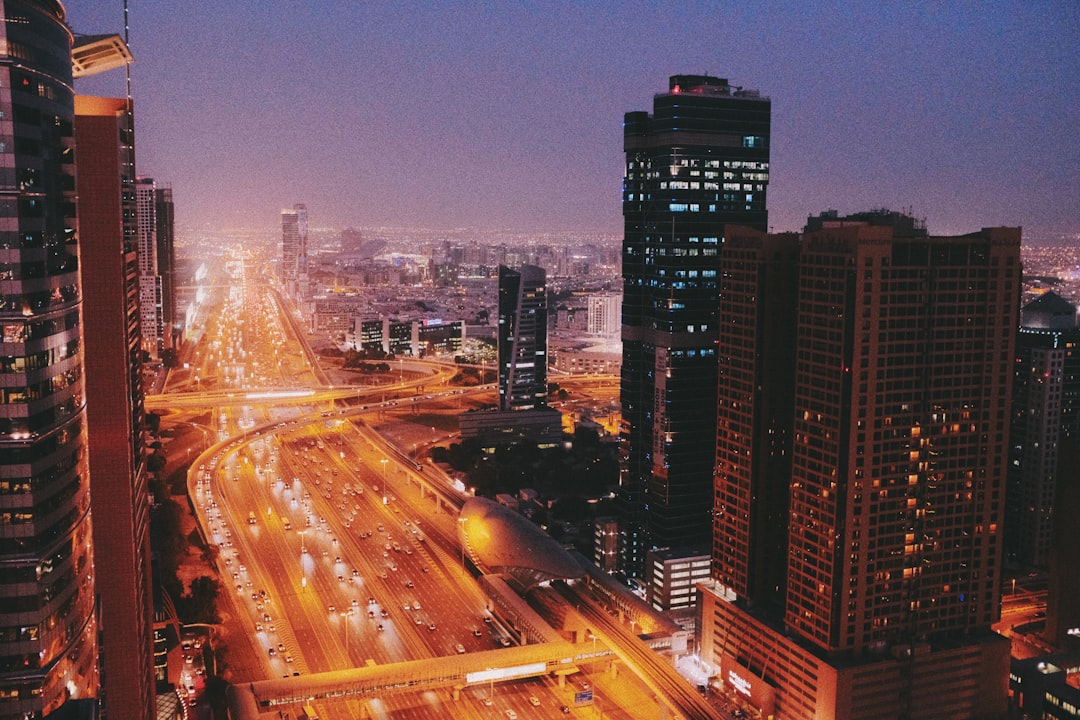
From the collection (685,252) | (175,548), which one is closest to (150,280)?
(175,548)

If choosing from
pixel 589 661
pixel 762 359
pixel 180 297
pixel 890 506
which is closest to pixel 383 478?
pixel 589 661

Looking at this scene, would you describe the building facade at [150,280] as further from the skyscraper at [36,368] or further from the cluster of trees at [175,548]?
the skyscraper at [36,368]

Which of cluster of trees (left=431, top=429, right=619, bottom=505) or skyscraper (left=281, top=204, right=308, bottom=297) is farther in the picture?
skyscraper (left=281, top=204, right=308, bottom=297)

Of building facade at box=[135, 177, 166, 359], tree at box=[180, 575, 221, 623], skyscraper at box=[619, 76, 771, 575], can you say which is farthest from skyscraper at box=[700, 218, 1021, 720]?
building facade at box=[135, 177, 166, 359]

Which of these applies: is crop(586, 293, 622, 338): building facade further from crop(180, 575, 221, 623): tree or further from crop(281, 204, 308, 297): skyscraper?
crop(180, 575, 221, 623): tree

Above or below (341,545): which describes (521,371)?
above

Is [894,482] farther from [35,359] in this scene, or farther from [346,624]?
[35,359]
